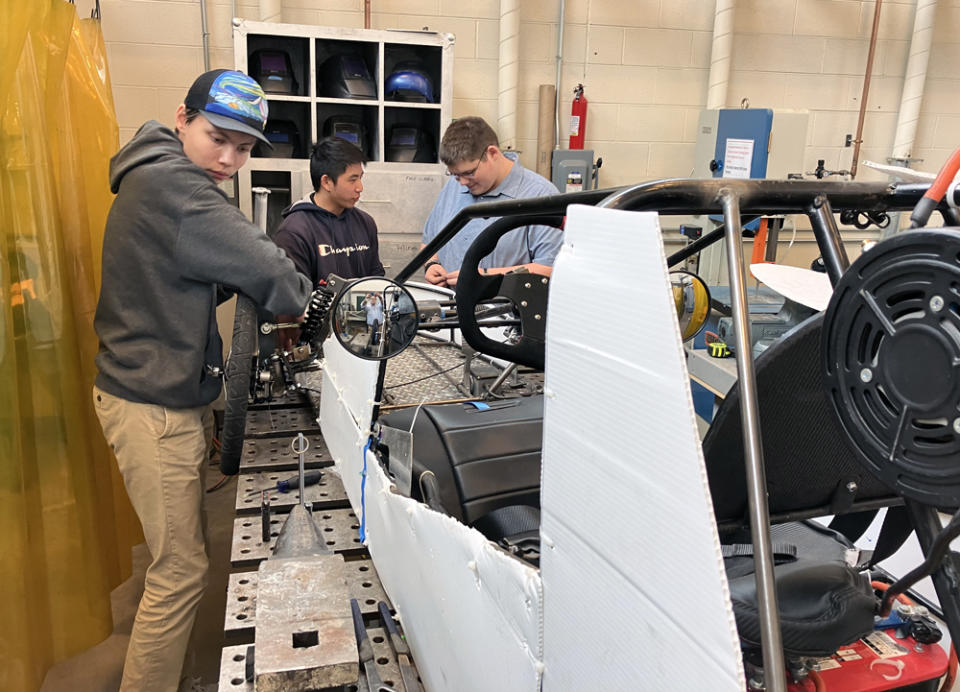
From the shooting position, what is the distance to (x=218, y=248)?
1.91m

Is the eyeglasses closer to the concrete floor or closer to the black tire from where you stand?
the black tire

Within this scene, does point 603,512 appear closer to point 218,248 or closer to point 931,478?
point 931,478

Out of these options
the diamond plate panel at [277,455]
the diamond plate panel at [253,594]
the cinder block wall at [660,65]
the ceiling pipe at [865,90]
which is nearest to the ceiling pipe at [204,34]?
the cinder block wall at [660,65]

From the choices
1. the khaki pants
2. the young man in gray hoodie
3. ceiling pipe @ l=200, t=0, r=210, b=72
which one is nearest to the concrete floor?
the khaki pants

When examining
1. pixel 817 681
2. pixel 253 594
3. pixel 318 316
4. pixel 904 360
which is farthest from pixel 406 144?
pixel 904 360

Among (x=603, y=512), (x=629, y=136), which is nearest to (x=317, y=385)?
(x=603, y=512)

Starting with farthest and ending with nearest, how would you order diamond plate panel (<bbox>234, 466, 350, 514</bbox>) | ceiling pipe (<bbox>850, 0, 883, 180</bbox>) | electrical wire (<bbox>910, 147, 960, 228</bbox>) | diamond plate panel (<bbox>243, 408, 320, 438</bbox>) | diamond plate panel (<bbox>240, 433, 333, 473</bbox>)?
ceiling pipe (<bbox>850, 0, 883, 180</bbox>) → diamond plate panel (<bbox>243, 408, 320, 438</bbox>) → diamond plate panel (<bbox>240, 433, 333, 473</bbox>) → diamond plate panel (<bbox>234, 466, 350, 514</bbox>) → electrical wire (<bbox>910, 147, 960, 228</bbox>)

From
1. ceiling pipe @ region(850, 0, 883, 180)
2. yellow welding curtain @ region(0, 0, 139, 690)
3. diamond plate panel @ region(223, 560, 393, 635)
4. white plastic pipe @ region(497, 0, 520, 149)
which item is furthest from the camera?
ceiling pipe @ region(850, 0, 883, 180)

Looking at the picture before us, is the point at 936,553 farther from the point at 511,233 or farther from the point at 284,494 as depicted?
the point at 511,233

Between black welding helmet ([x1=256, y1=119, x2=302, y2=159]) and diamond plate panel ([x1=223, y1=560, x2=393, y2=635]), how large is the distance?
3.05 meters

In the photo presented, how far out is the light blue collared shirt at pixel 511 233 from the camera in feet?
10.1

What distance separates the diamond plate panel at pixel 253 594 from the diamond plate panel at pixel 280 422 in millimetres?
811

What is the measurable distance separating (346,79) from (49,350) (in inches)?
95.4

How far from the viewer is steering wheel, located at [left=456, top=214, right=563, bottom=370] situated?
58.6 inches
